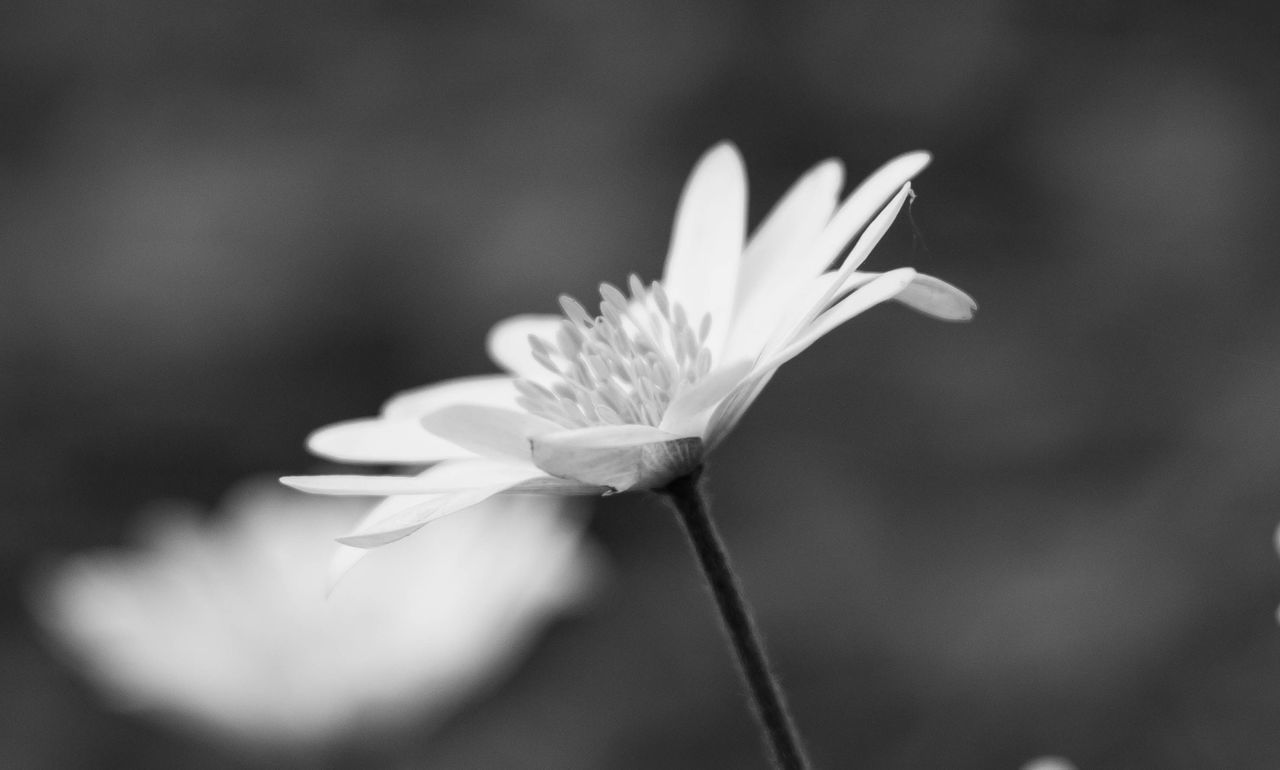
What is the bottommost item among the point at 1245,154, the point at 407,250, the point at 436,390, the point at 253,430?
the point at 436,390

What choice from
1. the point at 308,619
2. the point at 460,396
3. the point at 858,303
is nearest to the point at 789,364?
the point at 308,619

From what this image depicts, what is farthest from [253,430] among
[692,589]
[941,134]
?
[941,134]

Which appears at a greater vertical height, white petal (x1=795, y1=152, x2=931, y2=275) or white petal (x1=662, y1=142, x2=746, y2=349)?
white petal (x1=662, y1=142, x2=746, y2=349)

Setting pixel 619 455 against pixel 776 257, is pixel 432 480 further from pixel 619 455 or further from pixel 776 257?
pixel 776 257

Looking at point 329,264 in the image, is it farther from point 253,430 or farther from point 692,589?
point 692,589

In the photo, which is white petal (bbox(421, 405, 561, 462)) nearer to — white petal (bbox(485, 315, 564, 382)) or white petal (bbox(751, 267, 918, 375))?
white petal (bbox(751, 267, 918, 375))

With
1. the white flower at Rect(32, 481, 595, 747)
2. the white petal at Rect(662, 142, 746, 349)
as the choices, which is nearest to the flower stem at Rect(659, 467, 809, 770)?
the white petal at Rect(662, 142, 746, 349)

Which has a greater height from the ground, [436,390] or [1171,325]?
[1171,325]
